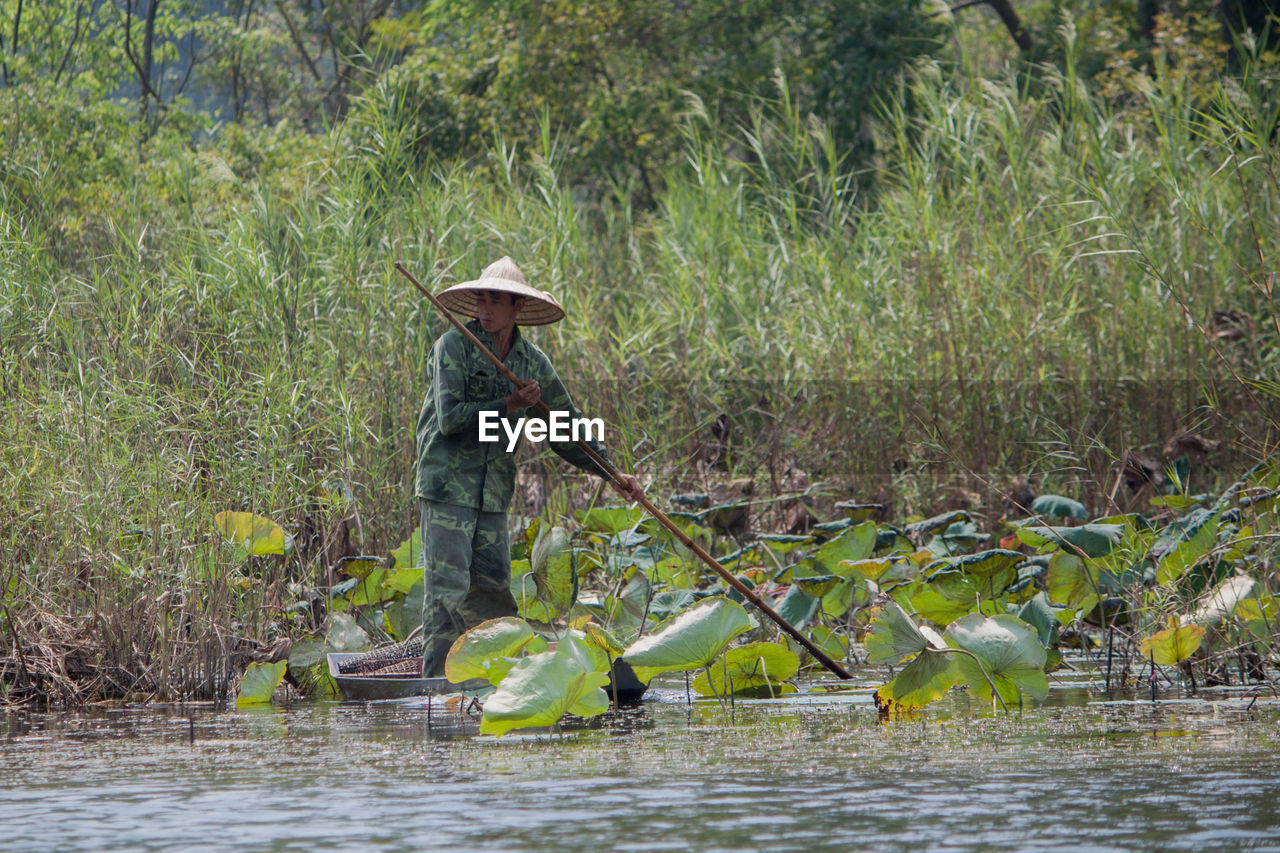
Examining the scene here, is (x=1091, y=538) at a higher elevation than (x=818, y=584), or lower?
higher

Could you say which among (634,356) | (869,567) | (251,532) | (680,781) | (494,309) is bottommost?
(680,781)

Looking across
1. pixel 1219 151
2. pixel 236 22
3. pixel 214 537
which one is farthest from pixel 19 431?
pixel 236 22

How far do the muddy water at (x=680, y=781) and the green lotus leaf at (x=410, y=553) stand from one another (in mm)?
1315

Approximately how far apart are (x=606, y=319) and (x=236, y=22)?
51.8 ft

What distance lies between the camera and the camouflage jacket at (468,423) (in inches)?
204

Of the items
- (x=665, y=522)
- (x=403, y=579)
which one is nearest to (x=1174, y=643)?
(x=665, y=522)

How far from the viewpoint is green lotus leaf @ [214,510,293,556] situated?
19.0ft

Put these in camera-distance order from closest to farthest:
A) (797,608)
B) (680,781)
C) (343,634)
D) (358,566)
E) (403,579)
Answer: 1. (680,781)
2. (797,608)
3. (343,634)
4. (403,579)
5. (358,566)

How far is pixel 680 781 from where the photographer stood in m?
3.47

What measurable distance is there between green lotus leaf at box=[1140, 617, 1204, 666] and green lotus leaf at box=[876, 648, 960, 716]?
2.30 feet

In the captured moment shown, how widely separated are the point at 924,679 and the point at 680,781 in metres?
1.10

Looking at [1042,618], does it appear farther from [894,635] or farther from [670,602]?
[670,602]

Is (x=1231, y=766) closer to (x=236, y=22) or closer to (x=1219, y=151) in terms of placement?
(x=1219, y=151)

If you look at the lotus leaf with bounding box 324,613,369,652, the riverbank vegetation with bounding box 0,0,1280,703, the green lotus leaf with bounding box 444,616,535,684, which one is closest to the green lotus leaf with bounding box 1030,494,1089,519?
the riverbank vegetation with bounding box 0,0,1280,703
